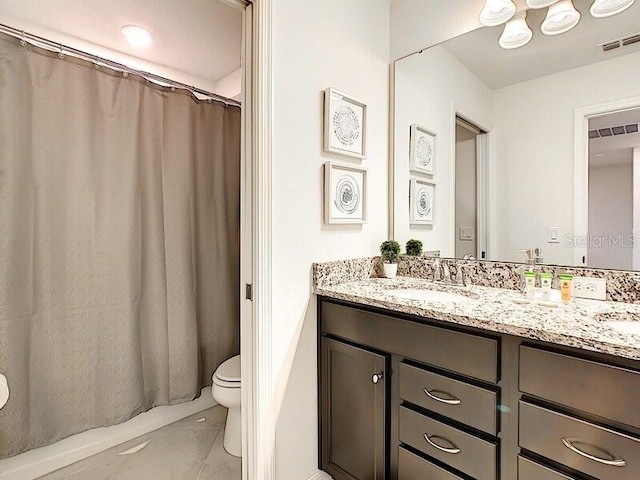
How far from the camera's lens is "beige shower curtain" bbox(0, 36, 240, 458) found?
1.69 m

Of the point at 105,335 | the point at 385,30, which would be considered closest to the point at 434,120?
the point at 385,30

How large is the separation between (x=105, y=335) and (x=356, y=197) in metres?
1.56

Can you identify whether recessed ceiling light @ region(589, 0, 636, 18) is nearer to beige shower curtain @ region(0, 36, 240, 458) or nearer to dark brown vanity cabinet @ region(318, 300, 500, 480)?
dark brown vanity cabinet @ region(318, 300, 500, 480)

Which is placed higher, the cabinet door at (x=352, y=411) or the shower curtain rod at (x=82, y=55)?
the shower curtain rod at (x=82, y=55)

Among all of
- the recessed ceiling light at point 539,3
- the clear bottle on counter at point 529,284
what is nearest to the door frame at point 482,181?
the clear bottle on counter at point 529,284

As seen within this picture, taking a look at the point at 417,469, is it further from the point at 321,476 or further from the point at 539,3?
the point at 539,3

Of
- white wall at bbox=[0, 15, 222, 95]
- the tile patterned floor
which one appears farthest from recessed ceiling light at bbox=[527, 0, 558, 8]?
the tile patterned floor

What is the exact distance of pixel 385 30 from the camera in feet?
6.67

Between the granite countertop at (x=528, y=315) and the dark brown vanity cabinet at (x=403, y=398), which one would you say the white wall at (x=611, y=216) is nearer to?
the granite countertop at (x=528, y=315)

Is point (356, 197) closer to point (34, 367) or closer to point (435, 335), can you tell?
point (435, 335)

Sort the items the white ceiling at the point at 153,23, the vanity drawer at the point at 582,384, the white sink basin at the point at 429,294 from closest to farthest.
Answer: the vanity drawer at the point at 582,384 → the white sink basin at the point at 429,294 → the white ceiling at the point at 153,23

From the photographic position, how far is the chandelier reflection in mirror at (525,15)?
1.44 m

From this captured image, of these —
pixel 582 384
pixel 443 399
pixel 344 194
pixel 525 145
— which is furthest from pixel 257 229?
pixel 525 145

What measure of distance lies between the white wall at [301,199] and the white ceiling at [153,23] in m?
0.40
